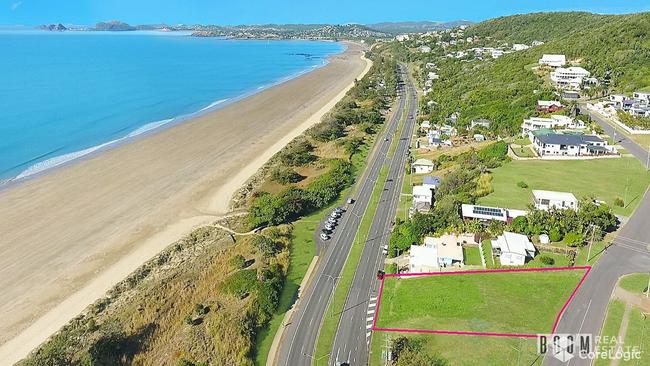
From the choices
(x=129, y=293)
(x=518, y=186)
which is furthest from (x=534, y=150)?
(x=129, y=293)

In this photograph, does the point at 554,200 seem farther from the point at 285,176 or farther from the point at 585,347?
the point at 285,176

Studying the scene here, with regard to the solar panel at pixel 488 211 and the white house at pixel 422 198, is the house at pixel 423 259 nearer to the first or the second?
the solar panel at pixel 488 211

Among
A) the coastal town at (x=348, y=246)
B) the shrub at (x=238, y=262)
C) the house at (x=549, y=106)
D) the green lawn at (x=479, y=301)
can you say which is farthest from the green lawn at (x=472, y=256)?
the house at (x=549, y=106)

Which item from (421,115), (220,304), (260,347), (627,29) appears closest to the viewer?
(260,347)

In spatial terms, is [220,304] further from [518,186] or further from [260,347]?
[518,186]

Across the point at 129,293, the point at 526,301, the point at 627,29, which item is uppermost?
the point at 627,29

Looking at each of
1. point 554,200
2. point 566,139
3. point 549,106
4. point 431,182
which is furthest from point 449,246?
point 549,106
